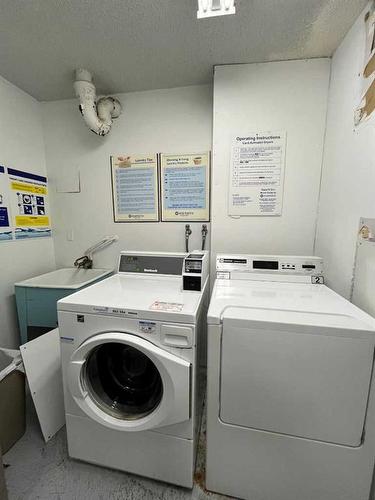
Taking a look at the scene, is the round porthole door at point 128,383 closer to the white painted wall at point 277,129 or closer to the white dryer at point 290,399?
the white dryer at point 290,399

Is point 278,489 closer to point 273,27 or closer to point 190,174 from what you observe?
point 190,174

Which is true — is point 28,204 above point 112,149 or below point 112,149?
below

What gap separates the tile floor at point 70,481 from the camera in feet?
3.47

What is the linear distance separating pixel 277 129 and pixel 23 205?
213cm

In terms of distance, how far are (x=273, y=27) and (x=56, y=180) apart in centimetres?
204

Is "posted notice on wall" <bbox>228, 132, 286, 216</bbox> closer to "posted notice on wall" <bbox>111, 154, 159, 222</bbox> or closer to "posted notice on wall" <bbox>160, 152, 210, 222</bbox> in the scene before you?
"posted notice on wall" <bbox>160, 152, 210, 222</bbox>

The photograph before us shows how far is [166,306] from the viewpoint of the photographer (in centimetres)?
100

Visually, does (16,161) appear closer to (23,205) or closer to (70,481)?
(23,205)

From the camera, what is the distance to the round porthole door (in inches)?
36.2

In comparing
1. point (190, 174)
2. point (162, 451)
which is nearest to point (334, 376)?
point (162, 451)

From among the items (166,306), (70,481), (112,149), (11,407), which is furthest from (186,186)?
(70,481)

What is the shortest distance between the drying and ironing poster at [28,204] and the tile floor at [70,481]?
1.51m

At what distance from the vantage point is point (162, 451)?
1.06 metres

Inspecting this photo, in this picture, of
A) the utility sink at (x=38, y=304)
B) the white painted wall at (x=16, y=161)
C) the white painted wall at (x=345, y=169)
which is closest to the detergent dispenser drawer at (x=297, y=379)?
the white painted wall at (x=345, y=169)
